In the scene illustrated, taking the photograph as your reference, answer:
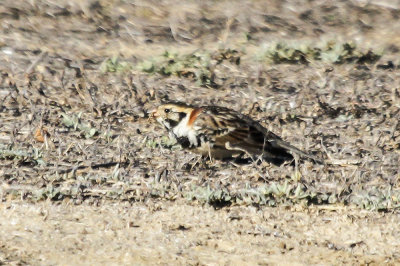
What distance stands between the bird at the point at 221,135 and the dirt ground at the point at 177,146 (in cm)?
13

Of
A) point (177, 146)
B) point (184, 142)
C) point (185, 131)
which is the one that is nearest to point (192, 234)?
point (184, 142)

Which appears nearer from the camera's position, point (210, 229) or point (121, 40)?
point (210, 229)

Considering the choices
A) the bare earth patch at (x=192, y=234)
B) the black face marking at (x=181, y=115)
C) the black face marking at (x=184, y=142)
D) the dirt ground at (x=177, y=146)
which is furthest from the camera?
the black face marking at (x=181, y=115)

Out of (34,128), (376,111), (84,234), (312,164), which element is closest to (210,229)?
(84,234)

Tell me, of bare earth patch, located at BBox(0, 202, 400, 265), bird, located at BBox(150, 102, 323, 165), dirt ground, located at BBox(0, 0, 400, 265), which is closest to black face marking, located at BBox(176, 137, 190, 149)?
bird, located at BBox(150, 102, 323, 165)

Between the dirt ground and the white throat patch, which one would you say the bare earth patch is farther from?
the white throat patch

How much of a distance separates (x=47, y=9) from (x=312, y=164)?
5209 mm

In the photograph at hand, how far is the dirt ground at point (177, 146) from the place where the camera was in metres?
5.56

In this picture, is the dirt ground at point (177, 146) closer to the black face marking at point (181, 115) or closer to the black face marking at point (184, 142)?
the black face marking at point (184, 142)

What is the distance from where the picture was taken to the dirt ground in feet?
18.2

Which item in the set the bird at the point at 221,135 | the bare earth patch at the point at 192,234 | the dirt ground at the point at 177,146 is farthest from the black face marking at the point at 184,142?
the bare earth patch at the point at 192,234

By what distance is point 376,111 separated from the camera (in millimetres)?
7875

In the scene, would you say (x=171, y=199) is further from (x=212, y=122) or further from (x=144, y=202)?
(x=212, y=122)

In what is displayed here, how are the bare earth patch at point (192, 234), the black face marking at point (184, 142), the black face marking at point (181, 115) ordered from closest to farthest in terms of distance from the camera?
1. the bare earth patch at point (192, 234)
2. the black face marking at point (184, 142)
3. the black face marking at point (181, 115)
